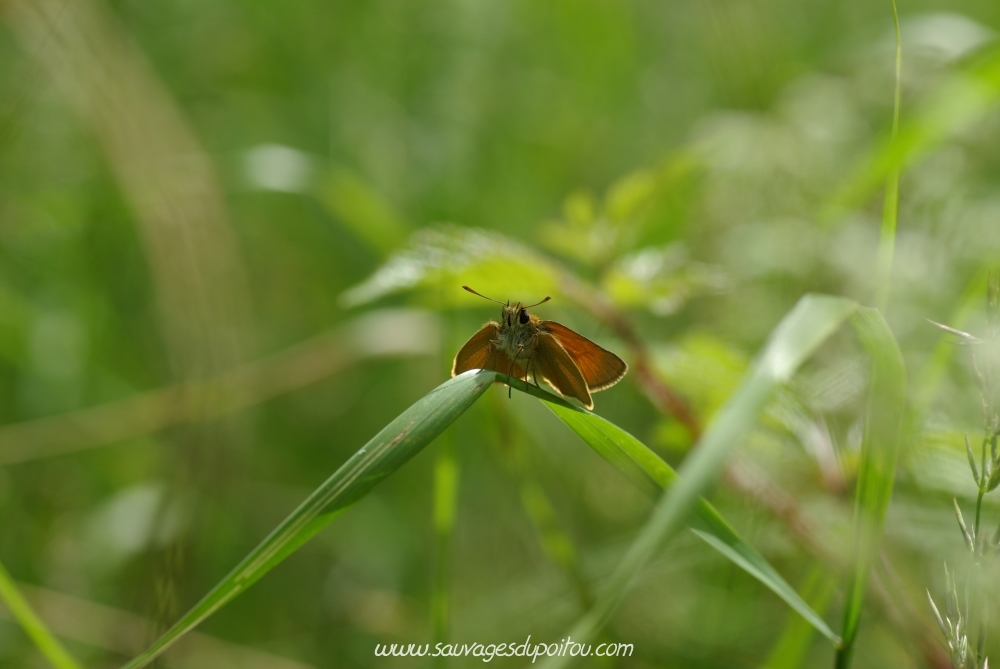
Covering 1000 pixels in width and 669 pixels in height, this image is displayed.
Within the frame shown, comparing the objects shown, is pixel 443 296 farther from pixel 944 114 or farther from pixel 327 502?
pixel 944 114

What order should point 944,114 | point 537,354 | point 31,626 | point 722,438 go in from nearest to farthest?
point 722,438, point 31,626, point 537,354, point 944,114

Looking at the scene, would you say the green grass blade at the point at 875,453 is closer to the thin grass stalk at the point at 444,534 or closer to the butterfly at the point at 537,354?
the butterfly at the point at 537,354

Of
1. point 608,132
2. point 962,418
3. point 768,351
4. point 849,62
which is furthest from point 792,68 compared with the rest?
point 768,351

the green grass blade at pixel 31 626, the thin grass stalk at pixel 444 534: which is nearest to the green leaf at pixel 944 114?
the thin grass stalk at pixel 444 534

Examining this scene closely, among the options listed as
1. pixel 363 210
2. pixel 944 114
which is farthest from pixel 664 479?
pixel 363 210

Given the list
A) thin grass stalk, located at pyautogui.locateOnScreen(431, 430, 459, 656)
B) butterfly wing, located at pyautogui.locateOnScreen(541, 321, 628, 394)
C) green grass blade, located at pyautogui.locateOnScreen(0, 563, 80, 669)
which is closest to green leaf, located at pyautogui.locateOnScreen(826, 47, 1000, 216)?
butterfly wing, located at pyautogui.locateOnScreen(541, 321, 628, 394)

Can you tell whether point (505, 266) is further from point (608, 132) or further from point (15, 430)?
point (608, 132)
